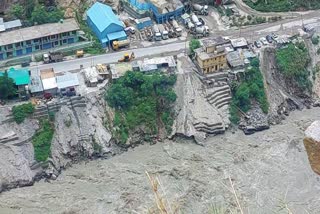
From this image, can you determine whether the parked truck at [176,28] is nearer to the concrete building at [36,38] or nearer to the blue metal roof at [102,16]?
the blue metal roof at [102,16]

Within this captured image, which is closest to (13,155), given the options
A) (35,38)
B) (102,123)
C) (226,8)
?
(102,123)

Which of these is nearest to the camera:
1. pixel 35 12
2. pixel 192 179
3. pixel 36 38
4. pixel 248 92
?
pixel 192 179

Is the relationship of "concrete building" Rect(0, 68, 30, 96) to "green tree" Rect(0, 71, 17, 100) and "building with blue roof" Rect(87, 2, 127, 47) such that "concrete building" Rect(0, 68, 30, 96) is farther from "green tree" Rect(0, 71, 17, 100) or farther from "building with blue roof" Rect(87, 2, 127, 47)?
"building with blue roof" Rect(87, 2, 127, 47)

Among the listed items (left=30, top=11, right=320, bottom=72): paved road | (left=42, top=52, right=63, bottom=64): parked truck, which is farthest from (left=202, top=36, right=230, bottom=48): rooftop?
(left=42, top=52, right=63, bottom=64): parked truck

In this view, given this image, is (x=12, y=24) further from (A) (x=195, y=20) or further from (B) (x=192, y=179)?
(B) (x=192, y=179)

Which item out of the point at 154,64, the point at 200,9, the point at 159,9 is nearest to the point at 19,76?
the point at 154,64
